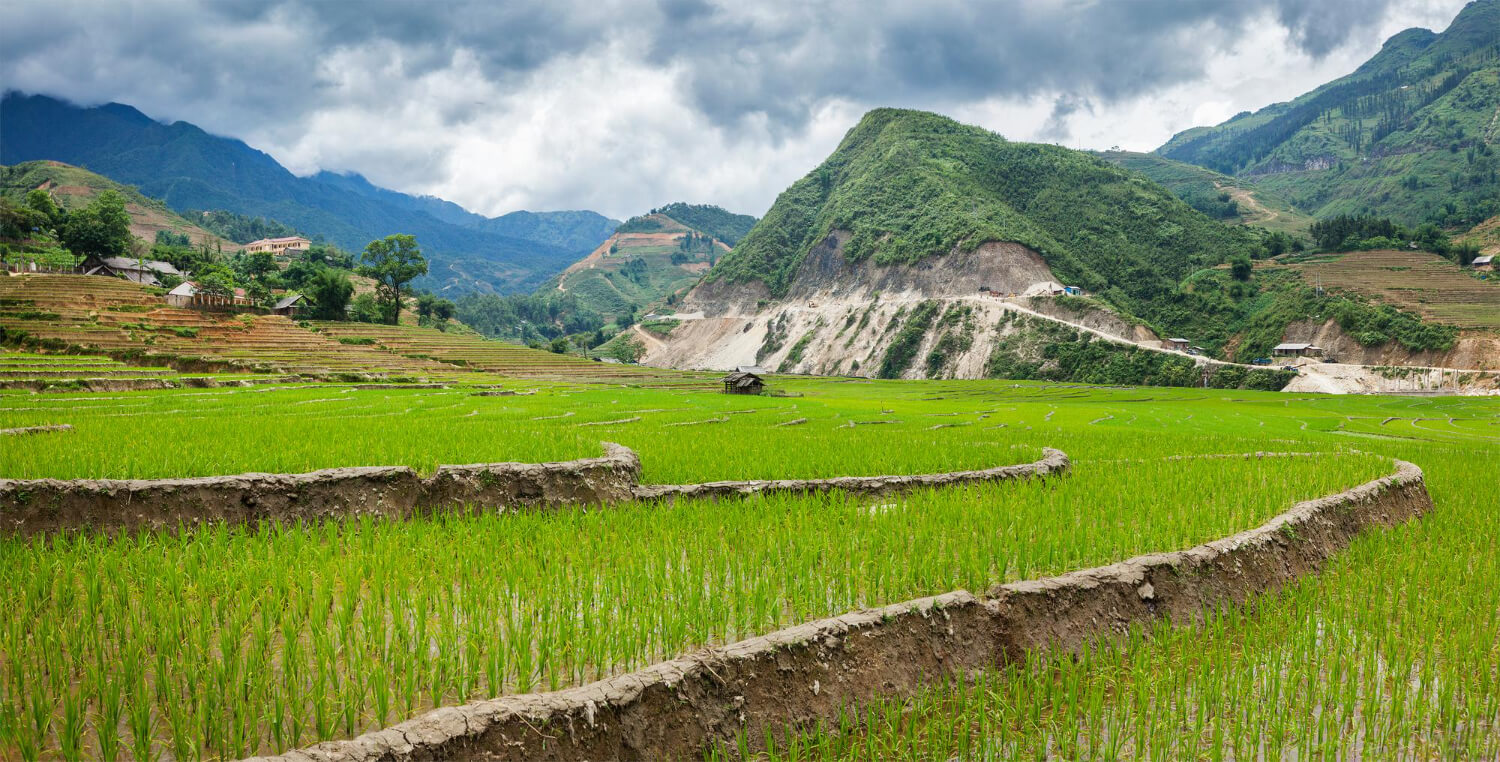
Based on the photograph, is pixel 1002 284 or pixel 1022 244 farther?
pixel 1022 244

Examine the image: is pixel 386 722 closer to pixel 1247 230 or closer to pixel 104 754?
pixel 104 754

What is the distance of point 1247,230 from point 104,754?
15779cm

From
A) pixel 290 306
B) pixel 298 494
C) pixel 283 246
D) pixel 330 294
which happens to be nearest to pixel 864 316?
pixel 330 294

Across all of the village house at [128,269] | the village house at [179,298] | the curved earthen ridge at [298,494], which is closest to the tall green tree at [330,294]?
the village house at [179,298]

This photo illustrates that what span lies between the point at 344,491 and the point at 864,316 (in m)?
117

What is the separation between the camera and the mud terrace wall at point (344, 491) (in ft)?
23.5

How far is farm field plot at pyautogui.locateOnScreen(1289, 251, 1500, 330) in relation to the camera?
74.1 metres

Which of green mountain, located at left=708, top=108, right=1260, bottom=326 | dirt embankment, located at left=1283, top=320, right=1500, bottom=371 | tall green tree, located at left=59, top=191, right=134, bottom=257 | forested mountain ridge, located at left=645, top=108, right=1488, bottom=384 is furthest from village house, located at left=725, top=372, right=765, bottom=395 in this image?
tall green tree, located at left=59, top=191, right=134, bottom=257

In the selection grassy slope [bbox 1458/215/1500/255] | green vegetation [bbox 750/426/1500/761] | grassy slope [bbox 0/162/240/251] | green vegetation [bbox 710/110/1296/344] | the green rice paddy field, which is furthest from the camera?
grassy slope [bbox 0/162/240/251]

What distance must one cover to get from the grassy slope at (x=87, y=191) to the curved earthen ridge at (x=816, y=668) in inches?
7733

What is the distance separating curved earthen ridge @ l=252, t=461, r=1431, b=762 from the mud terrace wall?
4560 millimetres

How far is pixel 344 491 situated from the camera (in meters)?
8.21

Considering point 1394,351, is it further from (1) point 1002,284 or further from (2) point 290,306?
(2) point 290,306

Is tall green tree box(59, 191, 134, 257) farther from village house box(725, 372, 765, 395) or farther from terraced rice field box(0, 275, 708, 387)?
village house box(725, 372, 765, 395)
